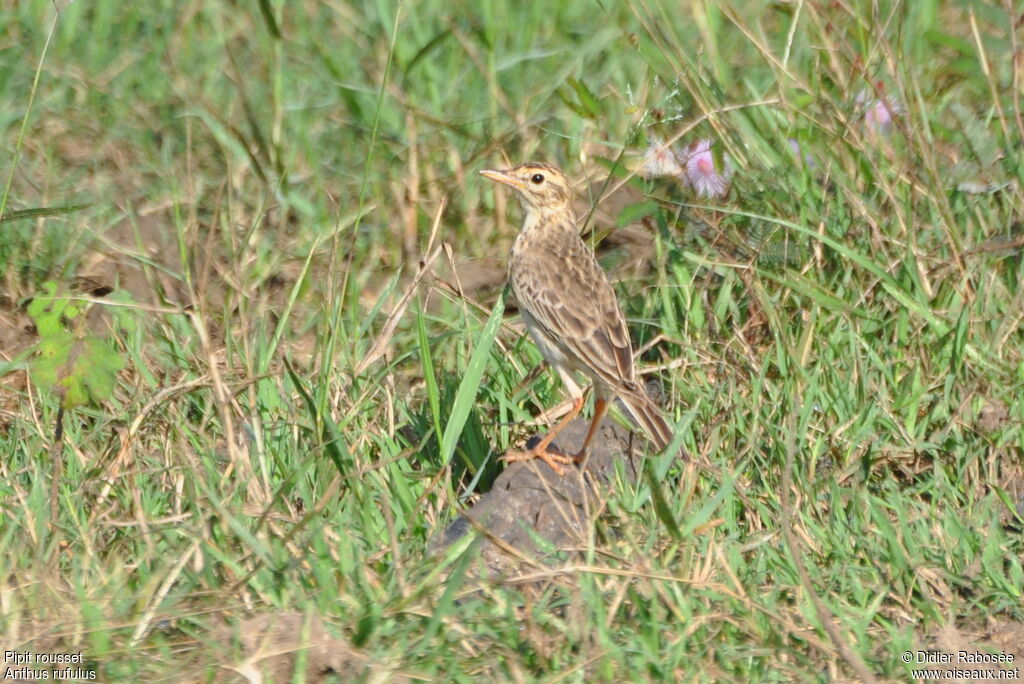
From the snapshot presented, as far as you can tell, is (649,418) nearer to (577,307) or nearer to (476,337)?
(577,307)

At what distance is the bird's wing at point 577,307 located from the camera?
521cm

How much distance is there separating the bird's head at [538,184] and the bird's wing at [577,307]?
9.6 inches

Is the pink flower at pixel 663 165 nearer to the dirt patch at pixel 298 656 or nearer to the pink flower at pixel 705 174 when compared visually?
the pink flower at pixel 705 174

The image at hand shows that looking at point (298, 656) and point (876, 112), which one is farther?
point (876, 112)

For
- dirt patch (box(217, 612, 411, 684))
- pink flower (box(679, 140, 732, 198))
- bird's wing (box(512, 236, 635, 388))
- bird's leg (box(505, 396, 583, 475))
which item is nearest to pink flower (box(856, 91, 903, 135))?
pink flower (box(679, 140, 732, 198))

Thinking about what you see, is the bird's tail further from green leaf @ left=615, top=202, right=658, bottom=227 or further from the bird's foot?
green leaf @ left=615, top=202, right=658, bottom=227

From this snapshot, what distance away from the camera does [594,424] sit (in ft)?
17.0

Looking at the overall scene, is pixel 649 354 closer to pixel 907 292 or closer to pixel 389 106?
pixel 907 292

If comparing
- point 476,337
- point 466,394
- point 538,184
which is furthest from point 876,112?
point 466,394

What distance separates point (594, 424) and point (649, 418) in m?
0.26

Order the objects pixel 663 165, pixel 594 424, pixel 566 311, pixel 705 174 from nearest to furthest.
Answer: pixel 594 424
pixel 566 311
pixel 705 174
pixel 663 165

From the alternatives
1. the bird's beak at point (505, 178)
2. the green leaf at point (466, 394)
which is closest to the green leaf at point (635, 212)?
the bird's beak at point (505, 178)

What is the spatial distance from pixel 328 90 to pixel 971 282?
11.5 feet

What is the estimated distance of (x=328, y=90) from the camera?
24.9ft
